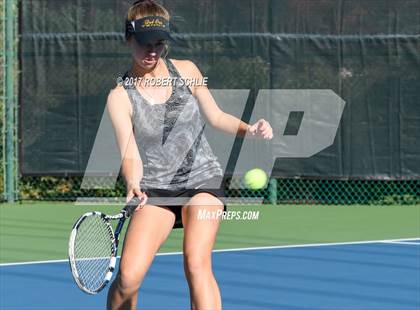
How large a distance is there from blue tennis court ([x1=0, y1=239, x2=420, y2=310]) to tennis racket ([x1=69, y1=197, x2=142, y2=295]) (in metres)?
1.47

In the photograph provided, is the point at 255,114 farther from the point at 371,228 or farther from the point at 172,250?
the point at 172,250

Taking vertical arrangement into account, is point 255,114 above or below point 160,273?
above

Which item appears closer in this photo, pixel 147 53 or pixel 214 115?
pixel 147 53

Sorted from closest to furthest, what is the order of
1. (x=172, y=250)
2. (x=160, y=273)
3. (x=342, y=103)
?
(x=160, y=273) < (x=172, y=250) < (x=342, y=103)

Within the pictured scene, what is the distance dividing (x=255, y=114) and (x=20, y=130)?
9.10 ft

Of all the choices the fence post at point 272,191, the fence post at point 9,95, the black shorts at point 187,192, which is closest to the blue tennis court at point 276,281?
the black shorts at point 187,192

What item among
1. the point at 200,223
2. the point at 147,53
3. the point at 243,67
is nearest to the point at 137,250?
the point at 200,223

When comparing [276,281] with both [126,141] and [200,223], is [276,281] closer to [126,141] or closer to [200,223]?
[200,223]

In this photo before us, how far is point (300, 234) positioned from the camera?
10.0m

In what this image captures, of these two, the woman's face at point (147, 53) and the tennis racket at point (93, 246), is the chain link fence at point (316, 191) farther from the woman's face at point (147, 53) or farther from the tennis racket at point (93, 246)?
the woman's face at point (147, 53)

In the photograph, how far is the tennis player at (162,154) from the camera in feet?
15.4

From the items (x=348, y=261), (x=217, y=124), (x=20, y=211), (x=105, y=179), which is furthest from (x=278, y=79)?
(x=217, y=124)

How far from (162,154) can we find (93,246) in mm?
555

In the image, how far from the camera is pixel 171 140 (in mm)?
4910
